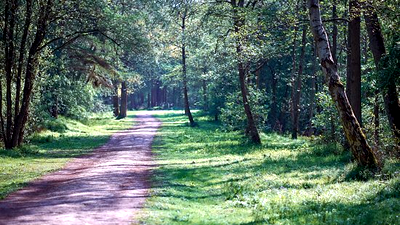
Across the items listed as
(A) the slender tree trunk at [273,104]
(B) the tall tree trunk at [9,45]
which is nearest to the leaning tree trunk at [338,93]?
(B) the tall tree trunk at [9,45]

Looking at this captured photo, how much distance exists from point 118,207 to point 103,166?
765cm

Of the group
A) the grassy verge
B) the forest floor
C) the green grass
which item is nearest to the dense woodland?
the grassy verge

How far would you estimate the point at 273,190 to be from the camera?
12453mm

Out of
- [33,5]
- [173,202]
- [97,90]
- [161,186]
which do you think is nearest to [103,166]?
[161,186]

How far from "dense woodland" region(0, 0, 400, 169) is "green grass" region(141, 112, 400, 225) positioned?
1.24 meters

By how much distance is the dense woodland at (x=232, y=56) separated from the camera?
15.1m

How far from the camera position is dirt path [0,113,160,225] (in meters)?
9.20

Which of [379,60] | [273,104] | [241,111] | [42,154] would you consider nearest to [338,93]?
[379,60]

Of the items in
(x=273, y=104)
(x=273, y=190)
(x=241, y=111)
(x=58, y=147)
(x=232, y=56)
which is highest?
(x=232, y=56)

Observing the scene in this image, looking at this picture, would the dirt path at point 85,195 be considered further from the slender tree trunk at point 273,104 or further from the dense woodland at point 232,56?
the slender tree trunk at point 273,104

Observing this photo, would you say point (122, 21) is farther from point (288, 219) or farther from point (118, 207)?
point (288, 219)

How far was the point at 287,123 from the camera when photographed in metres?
46.2

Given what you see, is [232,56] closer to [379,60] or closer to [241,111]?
[241,111]

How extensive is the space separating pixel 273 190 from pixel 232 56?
13.3m
